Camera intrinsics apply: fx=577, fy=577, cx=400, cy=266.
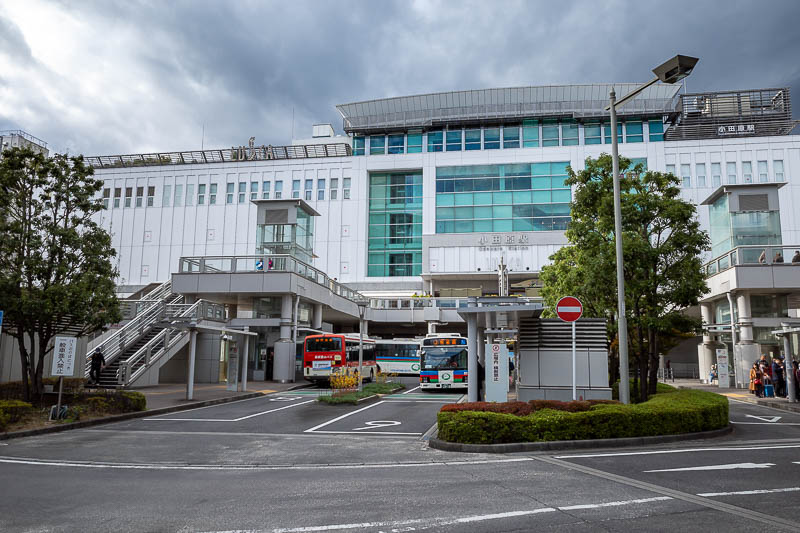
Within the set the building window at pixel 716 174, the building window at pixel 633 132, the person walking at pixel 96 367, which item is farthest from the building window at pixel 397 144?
the person walking at pixel 96 367

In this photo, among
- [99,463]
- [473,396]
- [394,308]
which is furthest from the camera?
[394,308]

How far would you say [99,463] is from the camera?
398 inches

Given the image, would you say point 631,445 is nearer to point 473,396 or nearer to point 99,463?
point 473,396

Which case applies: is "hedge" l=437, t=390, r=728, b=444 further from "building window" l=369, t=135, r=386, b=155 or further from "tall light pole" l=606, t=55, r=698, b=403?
"building window" l=369, t=135, r=386, b=155

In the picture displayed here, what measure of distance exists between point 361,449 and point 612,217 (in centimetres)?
1167

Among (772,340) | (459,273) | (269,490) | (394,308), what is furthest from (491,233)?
(269,490)

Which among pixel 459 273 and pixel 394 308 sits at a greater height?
pixel 459 273

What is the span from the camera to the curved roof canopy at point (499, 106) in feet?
203

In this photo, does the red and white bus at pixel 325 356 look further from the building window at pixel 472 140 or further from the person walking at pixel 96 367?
the building window at pixel 472 140

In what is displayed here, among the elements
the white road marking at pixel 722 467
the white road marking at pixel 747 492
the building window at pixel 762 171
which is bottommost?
the white road marking at pixel 722 467

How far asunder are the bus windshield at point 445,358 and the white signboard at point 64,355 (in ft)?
55.0

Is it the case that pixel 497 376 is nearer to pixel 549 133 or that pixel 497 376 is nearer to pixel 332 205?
pixel 332 205

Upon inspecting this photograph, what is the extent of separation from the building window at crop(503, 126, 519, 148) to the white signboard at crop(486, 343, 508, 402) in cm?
5252

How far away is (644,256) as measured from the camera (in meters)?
17.4
